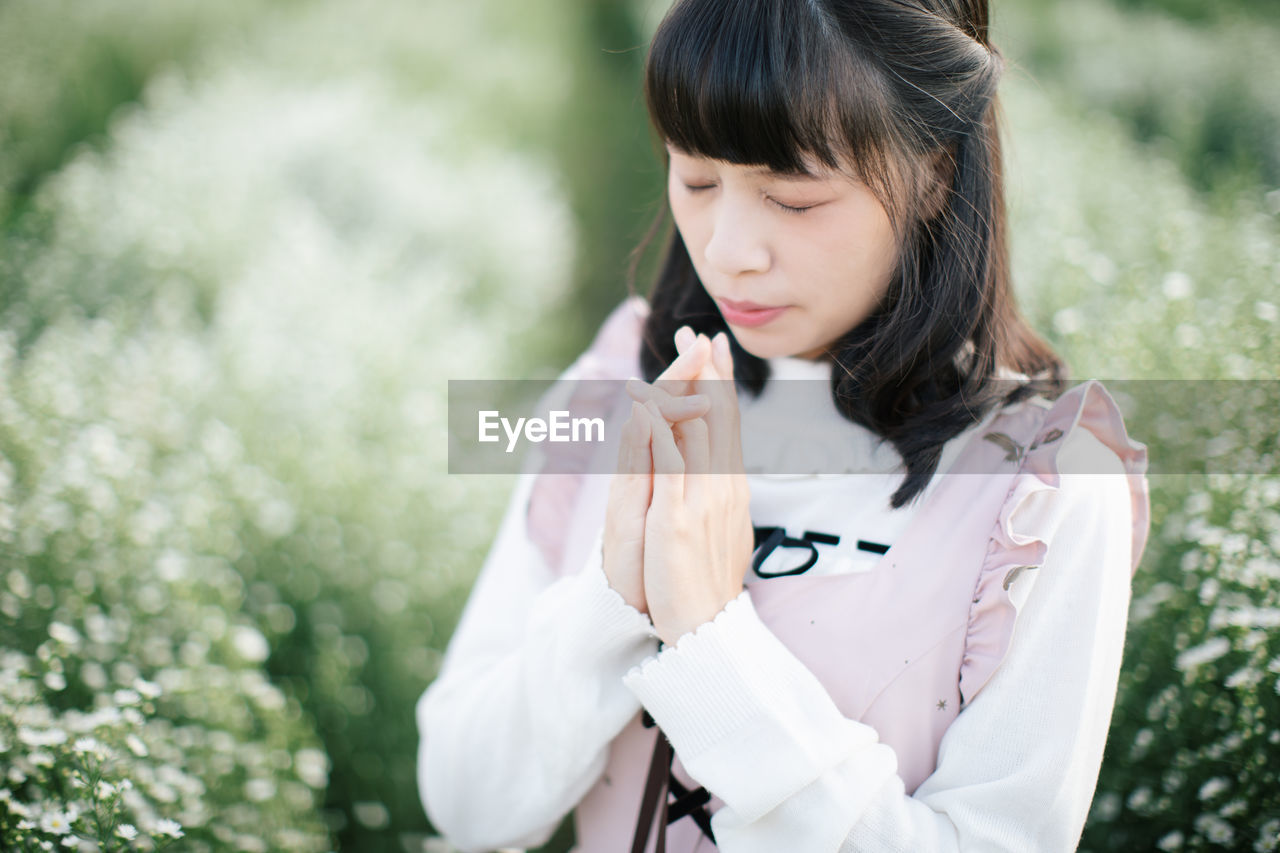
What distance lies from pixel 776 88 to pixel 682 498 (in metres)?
0.50

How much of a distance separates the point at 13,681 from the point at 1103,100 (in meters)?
5.69

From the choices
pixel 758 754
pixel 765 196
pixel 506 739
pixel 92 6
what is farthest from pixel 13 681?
pixel 92 6

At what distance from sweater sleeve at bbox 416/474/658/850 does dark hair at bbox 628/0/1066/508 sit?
448mm

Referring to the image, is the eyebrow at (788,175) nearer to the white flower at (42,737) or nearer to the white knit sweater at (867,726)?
the white knit sweater at (867,726)

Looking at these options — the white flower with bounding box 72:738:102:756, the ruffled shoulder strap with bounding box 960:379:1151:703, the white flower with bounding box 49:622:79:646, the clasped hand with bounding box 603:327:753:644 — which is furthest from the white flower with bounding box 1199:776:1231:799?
the white flower with bounding box 49:622:79:646

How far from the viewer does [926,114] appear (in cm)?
106

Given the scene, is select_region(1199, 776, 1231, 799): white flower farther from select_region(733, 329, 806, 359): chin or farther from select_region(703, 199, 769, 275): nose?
select_region(703, 199, 769, 275): nose

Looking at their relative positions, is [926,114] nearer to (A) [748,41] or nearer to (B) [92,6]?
(A) [748,41]

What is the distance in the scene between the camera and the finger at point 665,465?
3.36 ft

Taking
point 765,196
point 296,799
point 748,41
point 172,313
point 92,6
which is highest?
point 92,6

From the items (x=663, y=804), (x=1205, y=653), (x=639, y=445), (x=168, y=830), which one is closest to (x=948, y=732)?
(x=663, y=804)

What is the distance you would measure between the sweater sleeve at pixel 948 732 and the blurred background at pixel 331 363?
70 centimetres

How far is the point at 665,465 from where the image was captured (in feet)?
3.40

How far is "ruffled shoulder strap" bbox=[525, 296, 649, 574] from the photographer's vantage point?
1397mm
